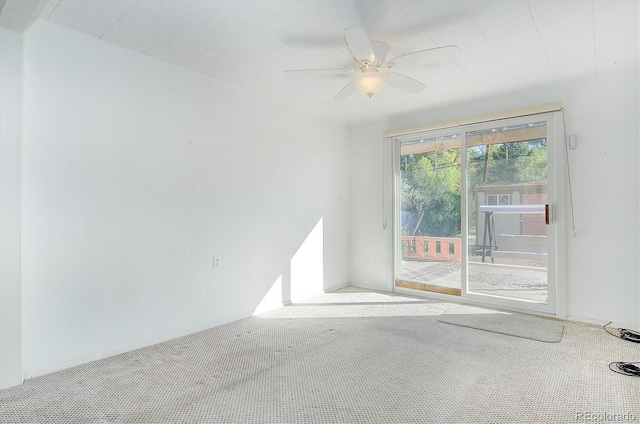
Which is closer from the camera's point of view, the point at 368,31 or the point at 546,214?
the point at 368,31

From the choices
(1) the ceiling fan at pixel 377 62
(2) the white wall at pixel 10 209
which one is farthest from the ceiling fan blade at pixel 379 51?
(2) the white wall at pixel 10 209

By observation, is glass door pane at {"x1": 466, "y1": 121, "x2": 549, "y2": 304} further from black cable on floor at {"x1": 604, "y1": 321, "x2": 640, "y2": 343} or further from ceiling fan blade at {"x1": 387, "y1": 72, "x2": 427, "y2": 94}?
ceiling fan blade at {"x1": 387, "y1": 72, "x2": 427, "y2": 94}

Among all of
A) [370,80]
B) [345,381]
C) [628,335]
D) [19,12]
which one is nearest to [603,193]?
[628,335]

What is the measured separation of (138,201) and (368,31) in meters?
2.17

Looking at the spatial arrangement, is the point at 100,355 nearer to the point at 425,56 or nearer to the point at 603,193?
the point at 425,56

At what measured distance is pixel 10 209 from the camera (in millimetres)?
2150

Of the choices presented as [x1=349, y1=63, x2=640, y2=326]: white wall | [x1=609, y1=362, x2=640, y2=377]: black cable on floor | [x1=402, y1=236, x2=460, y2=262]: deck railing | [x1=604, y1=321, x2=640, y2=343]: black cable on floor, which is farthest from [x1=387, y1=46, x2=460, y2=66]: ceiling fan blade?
[x1=604, y1=321, x2=640, y2=343]: black cable on floor

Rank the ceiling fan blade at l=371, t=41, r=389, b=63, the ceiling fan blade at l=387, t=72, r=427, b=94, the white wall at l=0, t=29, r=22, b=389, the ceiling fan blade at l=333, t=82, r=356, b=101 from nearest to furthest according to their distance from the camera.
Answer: the white wall at l=0, t=29, r=22, b=389
the ceiling fan blade at l=371, t=41, r=389, b=63
the ceiling fan blade at l=387, t=72, r=427, b=94
the ceiling fan blade at l=333, t=82, r=356, b=101

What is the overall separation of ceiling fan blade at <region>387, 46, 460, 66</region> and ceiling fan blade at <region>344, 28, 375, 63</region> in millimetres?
209

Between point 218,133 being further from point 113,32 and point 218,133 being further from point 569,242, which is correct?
point 569,242

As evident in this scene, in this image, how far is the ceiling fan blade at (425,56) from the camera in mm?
2214

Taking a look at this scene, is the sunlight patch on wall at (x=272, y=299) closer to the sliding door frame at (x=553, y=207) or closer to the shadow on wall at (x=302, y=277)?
the shadow on wall at (x=302, y=277)

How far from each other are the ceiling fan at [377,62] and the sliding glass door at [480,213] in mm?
1767

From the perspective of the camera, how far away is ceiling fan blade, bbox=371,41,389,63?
2.48 meters
